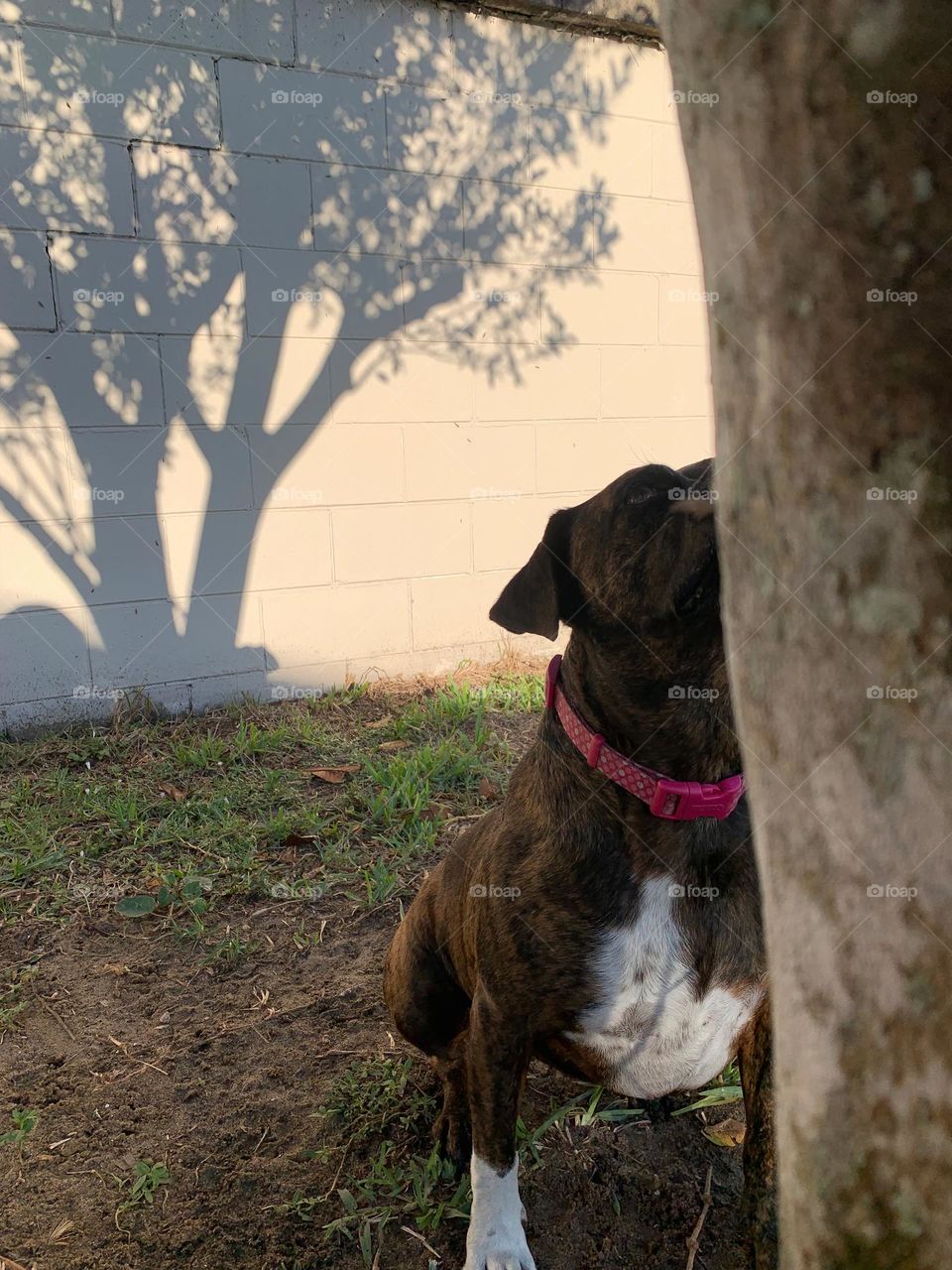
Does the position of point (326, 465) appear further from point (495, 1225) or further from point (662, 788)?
point (495, 1225)

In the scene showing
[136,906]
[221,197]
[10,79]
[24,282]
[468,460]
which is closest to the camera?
[136,906]

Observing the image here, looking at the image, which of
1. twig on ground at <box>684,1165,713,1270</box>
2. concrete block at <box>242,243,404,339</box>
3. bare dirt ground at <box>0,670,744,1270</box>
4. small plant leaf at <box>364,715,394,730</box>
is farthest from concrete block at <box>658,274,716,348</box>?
twig on ground at <box>684,1165,713,1270</box>

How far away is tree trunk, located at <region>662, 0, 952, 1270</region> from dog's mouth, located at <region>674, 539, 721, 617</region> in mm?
1170

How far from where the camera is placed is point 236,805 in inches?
167

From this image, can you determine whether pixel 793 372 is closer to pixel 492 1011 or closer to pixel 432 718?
pixel 492 1011

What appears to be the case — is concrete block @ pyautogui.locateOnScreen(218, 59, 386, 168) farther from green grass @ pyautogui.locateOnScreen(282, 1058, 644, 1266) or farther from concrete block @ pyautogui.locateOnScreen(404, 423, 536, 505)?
green grass @ pyautogui.locateOnScreen(282, 1058, 644, 1266)

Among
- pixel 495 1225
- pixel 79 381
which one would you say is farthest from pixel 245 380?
pixel 495 1225

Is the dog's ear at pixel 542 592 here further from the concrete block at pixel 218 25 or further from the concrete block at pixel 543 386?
the concrete block at pixel 218 25

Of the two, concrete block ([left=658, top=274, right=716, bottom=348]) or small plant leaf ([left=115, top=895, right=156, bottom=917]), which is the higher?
concrete block ([left=658, top=274, right=716, bottom=348])

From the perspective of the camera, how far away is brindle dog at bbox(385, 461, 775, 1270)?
2.04 m

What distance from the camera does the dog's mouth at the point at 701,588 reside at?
1.95 meters

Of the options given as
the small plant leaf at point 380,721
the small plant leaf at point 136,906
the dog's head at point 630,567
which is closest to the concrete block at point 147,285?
the small plant leaf at point 380,721

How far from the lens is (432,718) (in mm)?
5047

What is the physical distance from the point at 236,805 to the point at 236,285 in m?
2.65
